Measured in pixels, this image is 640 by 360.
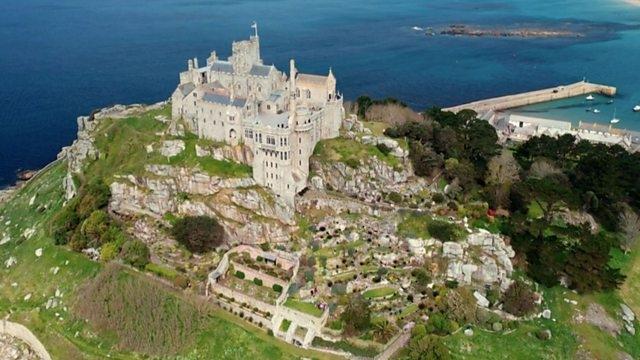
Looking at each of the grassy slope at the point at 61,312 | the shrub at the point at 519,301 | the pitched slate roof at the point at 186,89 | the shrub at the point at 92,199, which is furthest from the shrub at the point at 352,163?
the shrub at the point at 92,199

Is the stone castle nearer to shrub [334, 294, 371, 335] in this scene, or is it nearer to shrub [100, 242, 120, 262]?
shrub [100, 242, 120, 262]

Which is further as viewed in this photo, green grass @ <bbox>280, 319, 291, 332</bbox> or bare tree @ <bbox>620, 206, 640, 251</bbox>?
bare tree @ <bbox>620, 206, 640, 251</bbox>

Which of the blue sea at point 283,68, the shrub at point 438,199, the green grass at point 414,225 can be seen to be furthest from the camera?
the blue sea at point 283,68

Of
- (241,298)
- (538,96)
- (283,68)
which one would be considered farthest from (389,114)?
(283,68)

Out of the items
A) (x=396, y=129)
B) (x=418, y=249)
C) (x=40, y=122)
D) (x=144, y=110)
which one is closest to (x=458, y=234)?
(x=418, y=249)

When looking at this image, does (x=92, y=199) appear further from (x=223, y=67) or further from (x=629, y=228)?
(x=629, y=228)

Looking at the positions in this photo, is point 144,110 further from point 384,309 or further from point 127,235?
point 384,309

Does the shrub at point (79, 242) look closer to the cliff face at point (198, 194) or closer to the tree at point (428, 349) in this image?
the cliff face at point (198, 194)

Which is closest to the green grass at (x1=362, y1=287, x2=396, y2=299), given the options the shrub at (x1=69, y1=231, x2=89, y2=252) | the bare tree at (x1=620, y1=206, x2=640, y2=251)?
the bare tree at (x1=620, y1=206, x2=640, y2=251)
